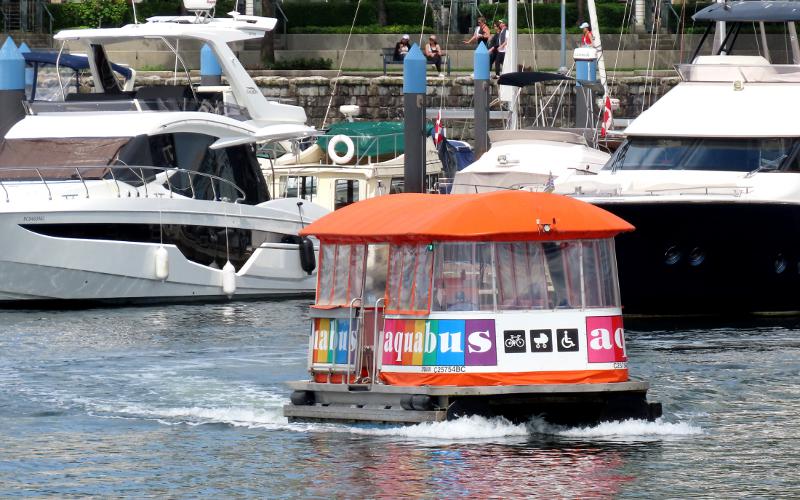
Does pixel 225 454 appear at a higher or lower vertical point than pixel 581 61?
lower

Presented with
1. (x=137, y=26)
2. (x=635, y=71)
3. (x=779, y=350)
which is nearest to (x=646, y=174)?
(x=779, y=350)

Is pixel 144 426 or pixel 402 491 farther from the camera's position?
pixel 144 426

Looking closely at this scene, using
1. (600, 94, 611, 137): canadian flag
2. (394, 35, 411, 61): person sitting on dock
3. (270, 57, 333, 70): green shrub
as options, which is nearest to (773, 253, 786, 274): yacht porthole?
(600, 94, 611, 137): canadian flag

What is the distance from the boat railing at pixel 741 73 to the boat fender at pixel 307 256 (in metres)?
6.23

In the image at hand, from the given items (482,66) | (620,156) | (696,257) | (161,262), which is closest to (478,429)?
(696,257)

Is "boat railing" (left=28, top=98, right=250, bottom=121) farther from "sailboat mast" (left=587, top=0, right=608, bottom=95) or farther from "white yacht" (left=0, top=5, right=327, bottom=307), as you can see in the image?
"sailboat mast" (left=587, top=0, right=608, bottom=95)

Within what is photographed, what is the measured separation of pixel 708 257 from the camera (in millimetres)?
25688

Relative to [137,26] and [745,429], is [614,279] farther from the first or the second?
[137,26]

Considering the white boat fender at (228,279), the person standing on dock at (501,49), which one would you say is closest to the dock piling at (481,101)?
the person standing on dock at (501,49)

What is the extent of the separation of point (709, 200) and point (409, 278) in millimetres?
9428

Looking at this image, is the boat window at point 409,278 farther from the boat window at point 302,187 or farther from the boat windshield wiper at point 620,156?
the boat window at point 302,187

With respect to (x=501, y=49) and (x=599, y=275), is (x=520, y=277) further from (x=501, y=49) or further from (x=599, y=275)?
(x=501, y=49)

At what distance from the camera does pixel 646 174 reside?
26406 millimetres

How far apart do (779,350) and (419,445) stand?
7.78 m
